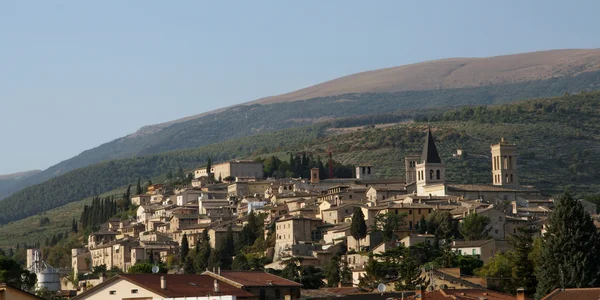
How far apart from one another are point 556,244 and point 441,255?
2924 cm

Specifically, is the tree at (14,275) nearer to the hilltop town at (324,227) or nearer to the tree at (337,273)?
the hilltop town at (324,227)

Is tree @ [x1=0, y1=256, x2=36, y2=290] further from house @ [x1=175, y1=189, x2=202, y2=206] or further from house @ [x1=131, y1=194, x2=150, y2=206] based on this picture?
house @ [x1=131, y1=194, x2=150, y2=206]

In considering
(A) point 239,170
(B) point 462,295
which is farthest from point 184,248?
(B) point 462,295

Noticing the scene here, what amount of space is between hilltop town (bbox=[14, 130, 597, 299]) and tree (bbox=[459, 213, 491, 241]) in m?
0.09

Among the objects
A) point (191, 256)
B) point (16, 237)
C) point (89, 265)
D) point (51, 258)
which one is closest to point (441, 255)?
point (191, 256)

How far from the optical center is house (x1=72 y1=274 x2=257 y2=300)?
40938mm

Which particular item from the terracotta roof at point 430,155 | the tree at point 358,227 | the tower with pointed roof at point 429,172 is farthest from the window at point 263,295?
the terracotta roof at point 430,155

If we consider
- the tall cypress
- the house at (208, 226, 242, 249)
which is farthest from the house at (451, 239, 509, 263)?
the tall cypress

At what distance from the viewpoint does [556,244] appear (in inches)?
2224

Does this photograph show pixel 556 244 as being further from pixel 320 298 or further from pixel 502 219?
pixel 502 219

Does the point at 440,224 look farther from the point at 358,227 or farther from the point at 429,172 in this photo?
the point at 429,172

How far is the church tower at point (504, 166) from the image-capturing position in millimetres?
130625

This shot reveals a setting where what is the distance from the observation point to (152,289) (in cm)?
4125

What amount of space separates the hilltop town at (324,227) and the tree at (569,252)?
7340 millimetres
